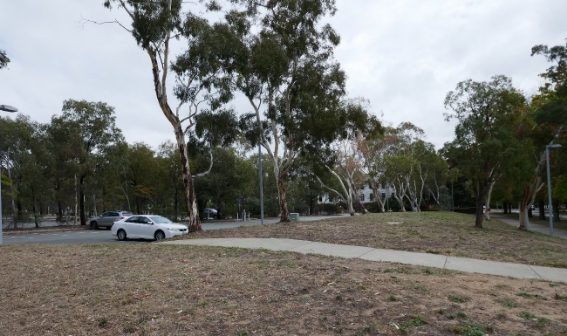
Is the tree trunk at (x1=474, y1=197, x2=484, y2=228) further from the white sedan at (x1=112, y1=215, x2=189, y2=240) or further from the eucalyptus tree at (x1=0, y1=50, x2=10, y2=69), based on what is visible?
the eucalyptus tree at (x1=0, y1=50, x2=10, y2=69)

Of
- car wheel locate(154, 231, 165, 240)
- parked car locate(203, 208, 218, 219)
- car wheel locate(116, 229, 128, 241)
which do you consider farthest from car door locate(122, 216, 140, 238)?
parked car locate(203, 208, 218, 219)

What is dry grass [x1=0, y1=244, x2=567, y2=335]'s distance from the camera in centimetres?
525

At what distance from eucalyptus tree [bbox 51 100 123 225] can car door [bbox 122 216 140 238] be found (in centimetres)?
1858

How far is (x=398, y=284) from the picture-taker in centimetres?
713

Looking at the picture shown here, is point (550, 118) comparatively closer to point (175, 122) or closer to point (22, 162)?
point (175, 122)

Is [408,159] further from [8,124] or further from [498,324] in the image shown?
[498,324]

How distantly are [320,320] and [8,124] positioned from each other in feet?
129

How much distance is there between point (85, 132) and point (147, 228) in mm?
21957

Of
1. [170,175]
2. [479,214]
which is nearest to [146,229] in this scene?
[479,214]

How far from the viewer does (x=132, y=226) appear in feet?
68.7

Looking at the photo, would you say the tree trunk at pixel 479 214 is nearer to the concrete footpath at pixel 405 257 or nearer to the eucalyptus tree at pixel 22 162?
the concrete footpath at pixel 405 257

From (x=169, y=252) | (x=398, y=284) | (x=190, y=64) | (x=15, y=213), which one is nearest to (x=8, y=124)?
(x=15, y=213)

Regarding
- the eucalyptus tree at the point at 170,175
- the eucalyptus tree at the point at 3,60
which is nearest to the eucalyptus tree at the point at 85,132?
the eucalyptus tree at the point at 170,175

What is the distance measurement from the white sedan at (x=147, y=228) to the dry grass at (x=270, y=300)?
10.3m
